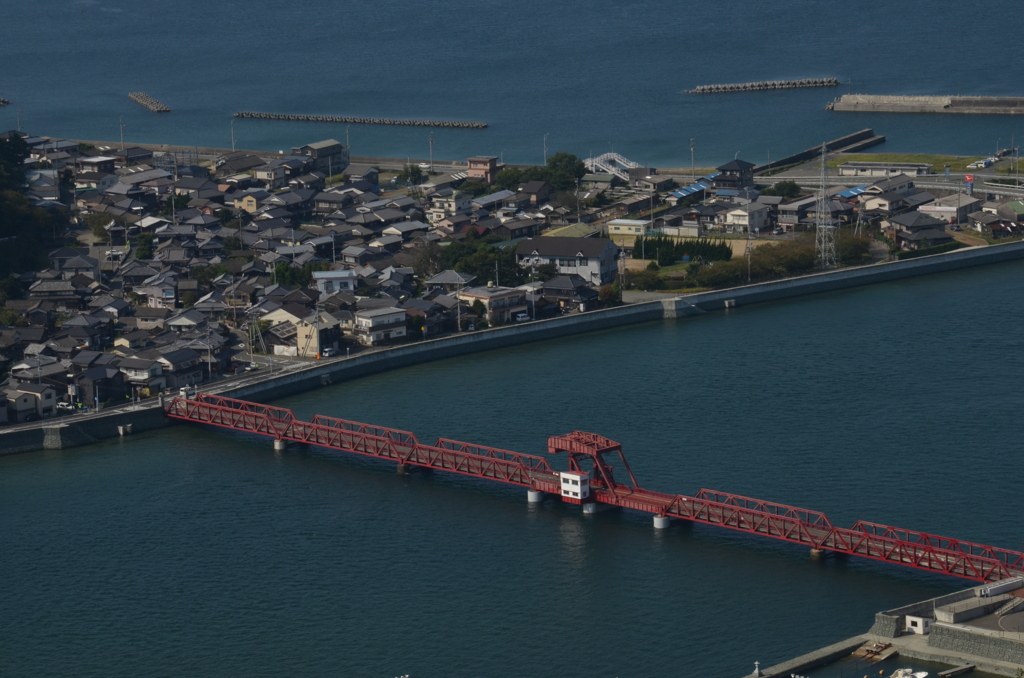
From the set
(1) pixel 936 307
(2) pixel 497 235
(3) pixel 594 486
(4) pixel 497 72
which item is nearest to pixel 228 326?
(2) pixel 497 235

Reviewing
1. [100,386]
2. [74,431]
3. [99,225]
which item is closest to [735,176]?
[99,225]

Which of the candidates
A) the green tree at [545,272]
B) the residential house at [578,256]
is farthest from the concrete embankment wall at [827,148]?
the green tree at [545,272]

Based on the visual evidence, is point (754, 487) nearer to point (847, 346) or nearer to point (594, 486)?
point (594, 486)

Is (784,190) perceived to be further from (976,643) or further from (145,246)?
(976,643)

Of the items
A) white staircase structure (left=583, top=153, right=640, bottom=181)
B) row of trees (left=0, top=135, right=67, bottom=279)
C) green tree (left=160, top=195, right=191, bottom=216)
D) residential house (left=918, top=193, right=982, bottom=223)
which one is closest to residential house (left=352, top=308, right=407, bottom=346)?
row of trees (left=0, top=135, right=67, bottom=279)

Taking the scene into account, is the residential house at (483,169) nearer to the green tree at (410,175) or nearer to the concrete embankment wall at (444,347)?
the green tree at (410,175)

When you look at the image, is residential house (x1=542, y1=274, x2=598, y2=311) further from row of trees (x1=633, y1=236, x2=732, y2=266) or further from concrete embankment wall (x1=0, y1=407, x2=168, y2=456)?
concrete embankment wall (x1=0, y1=407, x2=168, y2=456)
